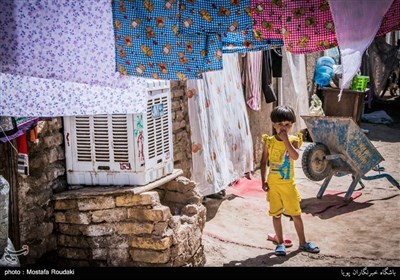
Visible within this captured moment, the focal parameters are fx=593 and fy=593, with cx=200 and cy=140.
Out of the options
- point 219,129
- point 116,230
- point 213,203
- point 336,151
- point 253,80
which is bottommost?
point 213,203

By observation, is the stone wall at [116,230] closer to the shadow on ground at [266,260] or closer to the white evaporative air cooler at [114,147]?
the white evaporative air cooler at [114,147]

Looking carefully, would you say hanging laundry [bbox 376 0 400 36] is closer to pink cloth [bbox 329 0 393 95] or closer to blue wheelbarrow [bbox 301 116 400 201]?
pink cloth [bbox 329 0 393 95]

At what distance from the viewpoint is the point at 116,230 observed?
4953mm

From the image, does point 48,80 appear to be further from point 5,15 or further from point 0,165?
point 0,165

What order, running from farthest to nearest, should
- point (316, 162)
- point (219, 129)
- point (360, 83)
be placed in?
1. point (360, 83)
2. point (316, 162)
3. point (219, 129)

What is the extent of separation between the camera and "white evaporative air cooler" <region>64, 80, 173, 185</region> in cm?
499

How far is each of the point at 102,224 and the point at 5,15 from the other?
2113 millimetres

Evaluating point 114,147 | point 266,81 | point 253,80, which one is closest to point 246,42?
point 114,147

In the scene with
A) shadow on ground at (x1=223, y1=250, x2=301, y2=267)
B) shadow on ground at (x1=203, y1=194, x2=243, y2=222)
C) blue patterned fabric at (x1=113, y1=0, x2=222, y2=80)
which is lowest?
shadow on ground at (x1=223, y1=250, x2=301, y2=267)

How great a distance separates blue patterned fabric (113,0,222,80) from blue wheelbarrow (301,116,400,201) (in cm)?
433

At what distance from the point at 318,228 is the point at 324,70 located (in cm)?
701

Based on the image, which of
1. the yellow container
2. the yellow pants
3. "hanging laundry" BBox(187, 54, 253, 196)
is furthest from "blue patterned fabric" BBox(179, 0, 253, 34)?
the yellow container

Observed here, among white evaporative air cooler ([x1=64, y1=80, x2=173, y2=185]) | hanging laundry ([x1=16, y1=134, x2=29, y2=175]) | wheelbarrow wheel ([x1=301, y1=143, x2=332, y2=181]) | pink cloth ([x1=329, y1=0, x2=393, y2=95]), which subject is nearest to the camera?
pink cloth ([x1=329, y1=0, x2=393, y2=95])

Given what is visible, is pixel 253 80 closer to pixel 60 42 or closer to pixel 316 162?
pixel 316 162
